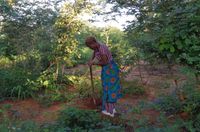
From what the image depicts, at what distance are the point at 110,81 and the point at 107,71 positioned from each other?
18 centimetres

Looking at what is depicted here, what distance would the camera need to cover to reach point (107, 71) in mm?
6211

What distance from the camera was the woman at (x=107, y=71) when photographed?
609 centimetres

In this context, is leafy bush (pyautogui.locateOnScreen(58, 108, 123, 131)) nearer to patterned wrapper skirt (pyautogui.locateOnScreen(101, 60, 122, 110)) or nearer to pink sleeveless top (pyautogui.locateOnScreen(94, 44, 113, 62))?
patterned wrapper skirt (pyautogui.locateOnScreen(101, 60, 122, 110))

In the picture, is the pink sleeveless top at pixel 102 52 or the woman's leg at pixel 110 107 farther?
the woman's leg at pixel 110 107

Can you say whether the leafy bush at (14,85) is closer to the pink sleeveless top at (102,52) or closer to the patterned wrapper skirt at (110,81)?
the patterned wrapper skirt at (110,81)

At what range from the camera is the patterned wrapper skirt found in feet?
20.4

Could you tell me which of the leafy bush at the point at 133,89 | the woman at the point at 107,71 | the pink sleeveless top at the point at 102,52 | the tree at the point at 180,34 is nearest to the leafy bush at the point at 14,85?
the leafy bush at the point at 133,89

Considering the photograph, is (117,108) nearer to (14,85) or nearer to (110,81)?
(110,81)

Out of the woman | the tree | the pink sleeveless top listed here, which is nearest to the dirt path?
the woman

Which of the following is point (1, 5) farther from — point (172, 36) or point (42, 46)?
point (172, 36)

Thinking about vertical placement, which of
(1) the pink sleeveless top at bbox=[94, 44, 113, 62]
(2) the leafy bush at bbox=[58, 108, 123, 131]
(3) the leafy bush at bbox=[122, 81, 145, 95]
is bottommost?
(2) the leafy bush at bbox=[58, 108, 123, 131]

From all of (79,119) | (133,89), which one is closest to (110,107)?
(79,119)

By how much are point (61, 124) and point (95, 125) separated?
19.6 inches

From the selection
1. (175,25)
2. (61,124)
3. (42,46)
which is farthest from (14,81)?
(175,25)
